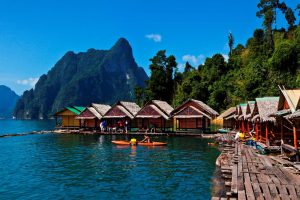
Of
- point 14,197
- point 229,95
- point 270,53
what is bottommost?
point 14,197

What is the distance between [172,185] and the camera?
16.4 meters

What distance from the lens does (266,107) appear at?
77.1 feet

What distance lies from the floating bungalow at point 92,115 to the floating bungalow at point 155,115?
25.5 ft

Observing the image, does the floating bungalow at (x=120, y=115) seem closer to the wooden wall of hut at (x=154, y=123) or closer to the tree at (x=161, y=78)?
the wooden wall of hut at (x=154, y=123)

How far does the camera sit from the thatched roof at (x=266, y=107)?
72.2 ft

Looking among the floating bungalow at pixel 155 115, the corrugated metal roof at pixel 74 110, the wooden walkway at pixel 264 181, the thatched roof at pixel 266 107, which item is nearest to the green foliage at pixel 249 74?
the floating bungalow at pixel 155 115

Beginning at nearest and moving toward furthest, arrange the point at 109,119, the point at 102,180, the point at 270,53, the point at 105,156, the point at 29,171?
the point at 102,180
the point at 29,171
the point at 105,156
the point at 109,119
the point at 270,53

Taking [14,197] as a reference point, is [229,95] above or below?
above

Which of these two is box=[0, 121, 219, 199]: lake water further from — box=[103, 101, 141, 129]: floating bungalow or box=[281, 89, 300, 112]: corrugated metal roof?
box=[103, 101, 141, 129]: floating bungalow

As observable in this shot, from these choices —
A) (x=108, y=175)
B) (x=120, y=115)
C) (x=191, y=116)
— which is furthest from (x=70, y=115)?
(x=108, y=175)

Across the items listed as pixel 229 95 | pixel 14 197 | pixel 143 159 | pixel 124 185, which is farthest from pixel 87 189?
pixel 229 95

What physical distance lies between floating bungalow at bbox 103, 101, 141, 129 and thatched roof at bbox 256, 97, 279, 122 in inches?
1182

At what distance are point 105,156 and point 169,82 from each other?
57923mm

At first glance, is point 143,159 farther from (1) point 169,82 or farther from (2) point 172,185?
(1) point 169,82
